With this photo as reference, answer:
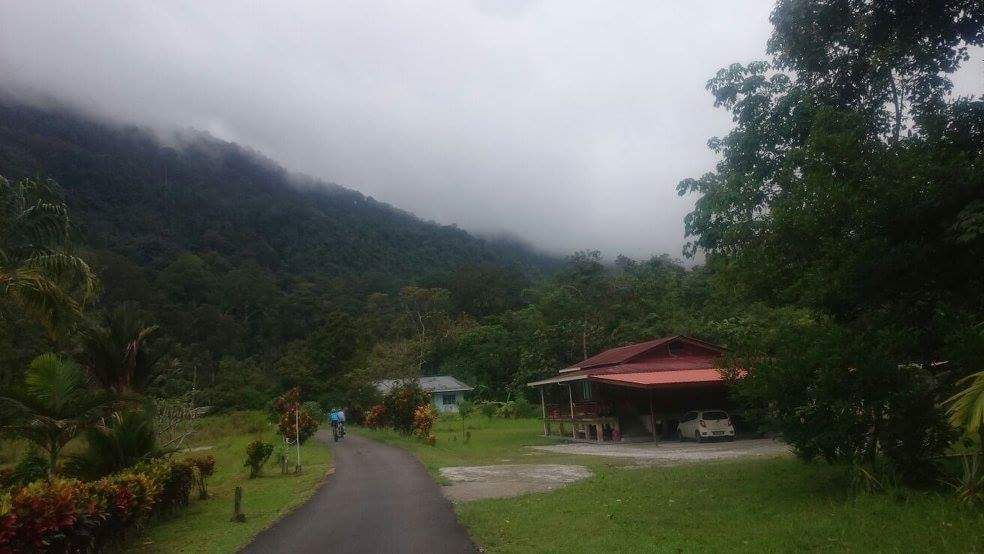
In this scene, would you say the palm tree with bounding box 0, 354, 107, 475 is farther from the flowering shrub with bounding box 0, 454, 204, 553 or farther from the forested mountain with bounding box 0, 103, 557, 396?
the forested mountain with bounding box 0, 103, 557, 396

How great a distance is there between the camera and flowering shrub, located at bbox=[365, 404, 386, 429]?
35438mm

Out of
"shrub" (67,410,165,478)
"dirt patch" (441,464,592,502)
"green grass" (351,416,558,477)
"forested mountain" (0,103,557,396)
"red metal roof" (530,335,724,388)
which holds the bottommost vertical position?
"dirt patch" (441,464,592,502)

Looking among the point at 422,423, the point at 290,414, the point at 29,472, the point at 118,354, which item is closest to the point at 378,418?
the point at 422,423

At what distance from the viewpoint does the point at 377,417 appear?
36281 millimetres

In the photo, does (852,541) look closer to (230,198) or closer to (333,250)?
(333,250)

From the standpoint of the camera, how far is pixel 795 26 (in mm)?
12258

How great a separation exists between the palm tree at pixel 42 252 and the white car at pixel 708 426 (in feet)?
65.7

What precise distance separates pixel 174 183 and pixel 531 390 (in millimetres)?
93127

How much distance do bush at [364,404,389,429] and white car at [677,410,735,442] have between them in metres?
15.2

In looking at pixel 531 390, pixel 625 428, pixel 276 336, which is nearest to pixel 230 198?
pixel 276 336

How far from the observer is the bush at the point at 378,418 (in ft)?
116

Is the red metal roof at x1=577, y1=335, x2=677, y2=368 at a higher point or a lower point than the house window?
higher

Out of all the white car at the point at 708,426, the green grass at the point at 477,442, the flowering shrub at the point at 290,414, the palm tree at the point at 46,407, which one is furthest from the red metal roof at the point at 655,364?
the palm tree at the point at 46,407

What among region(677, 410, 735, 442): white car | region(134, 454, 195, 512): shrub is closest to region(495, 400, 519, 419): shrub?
region(677, 410, 735, 442): white car
